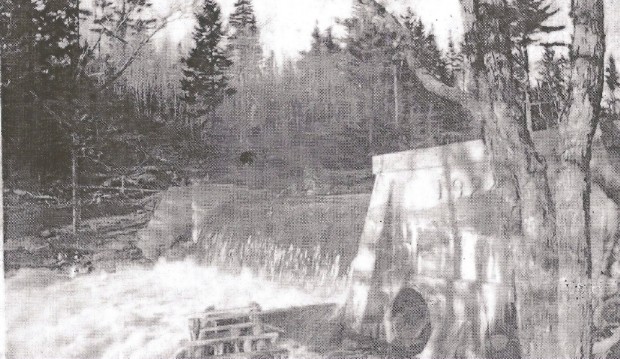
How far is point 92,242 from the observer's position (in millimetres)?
2055

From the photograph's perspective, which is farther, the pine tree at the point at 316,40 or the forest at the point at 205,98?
the pine tree at the point at 316,40

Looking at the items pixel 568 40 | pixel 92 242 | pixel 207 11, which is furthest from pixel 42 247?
pixel 568 40

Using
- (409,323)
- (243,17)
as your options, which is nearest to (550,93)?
(409,323)

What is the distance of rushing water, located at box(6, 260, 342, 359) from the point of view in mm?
2023

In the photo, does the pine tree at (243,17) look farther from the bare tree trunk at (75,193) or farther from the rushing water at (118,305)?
the rushing water at (118,305)

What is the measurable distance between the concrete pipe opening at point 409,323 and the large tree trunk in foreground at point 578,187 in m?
0.48

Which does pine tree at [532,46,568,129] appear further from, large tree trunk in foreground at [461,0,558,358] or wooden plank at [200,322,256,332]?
wooden plank at [200,322,256,332]

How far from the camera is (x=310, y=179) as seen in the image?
2.18m

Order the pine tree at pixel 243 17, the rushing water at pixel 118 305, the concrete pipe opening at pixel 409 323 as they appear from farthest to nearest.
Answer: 1. the concrete pipe opening at pixel 409 323
2. the pine tree at pixel 243 17
3. the rushing water at pixel 118 305

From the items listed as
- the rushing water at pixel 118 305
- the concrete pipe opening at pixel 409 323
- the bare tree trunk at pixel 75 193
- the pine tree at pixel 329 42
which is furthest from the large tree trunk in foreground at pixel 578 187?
the bare tree trunk at pixel 75 193

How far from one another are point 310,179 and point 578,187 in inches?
37.8

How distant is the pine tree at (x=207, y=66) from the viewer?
83.0 inches

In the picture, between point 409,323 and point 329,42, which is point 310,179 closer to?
point 329,42

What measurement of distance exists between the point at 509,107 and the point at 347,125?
57 cm
